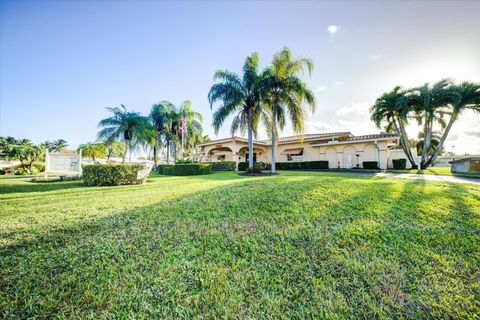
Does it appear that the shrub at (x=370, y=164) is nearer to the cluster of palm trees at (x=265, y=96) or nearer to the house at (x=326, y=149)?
the house at (x=326, y=149)

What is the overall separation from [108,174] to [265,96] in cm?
1199

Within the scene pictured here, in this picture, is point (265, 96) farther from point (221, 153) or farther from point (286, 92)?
point (221, 153)

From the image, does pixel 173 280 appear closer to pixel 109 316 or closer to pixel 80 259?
pixel 109 316

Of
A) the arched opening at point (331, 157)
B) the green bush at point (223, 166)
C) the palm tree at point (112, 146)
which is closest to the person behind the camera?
the arched opening at point (331, 157)

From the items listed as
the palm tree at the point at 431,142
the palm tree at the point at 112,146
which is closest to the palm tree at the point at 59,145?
the palm tree at the point at 112,146

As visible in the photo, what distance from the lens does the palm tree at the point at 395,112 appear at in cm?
2044

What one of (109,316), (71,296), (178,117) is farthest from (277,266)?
(178,117)

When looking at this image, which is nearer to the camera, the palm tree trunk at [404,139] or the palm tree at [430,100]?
the palm tree at [430,100]

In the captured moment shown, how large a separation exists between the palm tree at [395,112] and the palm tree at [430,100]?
87cm

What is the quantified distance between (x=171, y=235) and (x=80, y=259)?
123 centimetres

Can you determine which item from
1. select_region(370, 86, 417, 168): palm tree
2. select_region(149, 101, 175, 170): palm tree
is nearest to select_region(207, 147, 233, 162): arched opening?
select_region(149, 101, 175, 170): palm tree

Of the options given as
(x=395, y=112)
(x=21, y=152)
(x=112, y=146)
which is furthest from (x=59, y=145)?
(x=395, y=112)

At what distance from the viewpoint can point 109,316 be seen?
173 cm

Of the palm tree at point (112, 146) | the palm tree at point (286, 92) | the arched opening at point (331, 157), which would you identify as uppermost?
the palm tree at point (286, 92)
